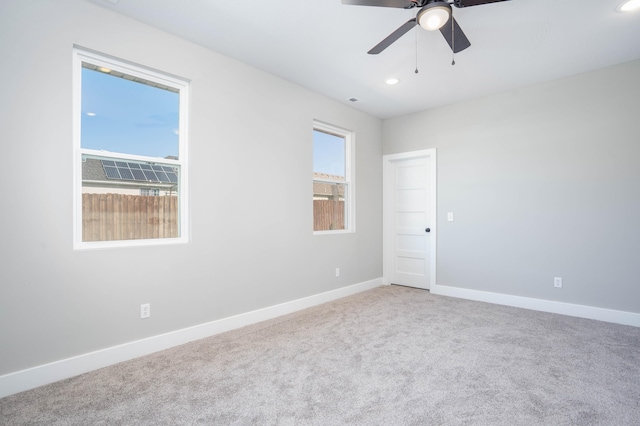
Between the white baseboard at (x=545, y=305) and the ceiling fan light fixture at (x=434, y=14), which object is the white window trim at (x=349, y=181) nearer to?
the white baseboard at (x=545, y=305)

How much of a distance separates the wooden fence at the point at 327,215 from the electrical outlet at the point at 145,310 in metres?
2.14

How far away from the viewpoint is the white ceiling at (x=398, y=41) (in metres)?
2.45

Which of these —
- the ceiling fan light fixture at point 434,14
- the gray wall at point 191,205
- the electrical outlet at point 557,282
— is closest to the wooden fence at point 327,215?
the gray wall at point 191,205

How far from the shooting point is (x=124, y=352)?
98.9 inches

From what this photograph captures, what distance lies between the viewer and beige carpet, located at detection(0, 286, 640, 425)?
5.96ft

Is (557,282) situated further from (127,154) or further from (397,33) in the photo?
(127,154)

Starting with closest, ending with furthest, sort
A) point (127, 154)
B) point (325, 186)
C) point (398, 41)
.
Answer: point (127, 154)
point (398, 41)
point (325, 186)

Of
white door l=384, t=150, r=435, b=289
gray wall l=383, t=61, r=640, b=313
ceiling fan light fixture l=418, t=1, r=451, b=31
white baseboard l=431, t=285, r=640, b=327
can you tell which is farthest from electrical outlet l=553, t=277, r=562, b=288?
ceiling fan light fixture l=418, t=1, r=451, b=31

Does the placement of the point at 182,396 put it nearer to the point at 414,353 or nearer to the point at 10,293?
the point at 10,293

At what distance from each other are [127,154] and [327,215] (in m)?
2.51

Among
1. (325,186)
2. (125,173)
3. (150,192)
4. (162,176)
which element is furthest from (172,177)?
(325,186)

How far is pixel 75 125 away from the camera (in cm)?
237

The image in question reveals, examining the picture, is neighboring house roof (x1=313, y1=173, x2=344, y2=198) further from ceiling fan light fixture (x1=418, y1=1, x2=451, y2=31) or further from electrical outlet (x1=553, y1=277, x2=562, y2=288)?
electrical outlet (x1=553, y1=277, x2=562, y2=288)

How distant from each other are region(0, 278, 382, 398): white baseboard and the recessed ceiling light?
388cm
